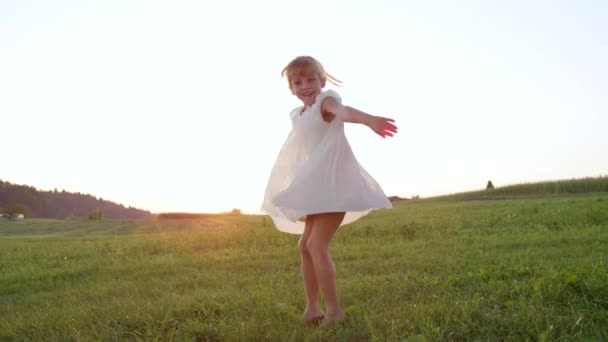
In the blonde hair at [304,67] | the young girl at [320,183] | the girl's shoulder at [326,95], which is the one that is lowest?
the young girl at [320,183]

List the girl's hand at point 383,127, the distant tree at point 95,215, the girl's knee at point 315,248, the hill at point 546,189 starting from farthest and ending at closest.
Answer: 1. the hill at point 546,189
2. the distant tree at point 95,215
3. the girl's knee at point 315,248
4. the girl's hand at point 383,127

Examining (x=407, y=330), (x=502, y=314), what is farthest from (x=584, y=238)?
(x=407, y=330)

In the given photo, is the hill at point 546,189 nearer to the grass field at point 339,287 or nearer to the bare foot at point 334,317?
the grass field at point 339,287

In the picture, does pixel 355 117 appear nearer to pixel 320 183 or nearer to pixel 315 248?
pixel 320 183

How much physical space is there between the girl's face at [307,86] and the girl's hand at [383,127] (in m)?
0.78

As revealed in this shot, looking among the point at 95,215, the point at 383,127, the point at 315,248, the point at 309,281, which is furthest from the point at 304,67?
the point at 95,215

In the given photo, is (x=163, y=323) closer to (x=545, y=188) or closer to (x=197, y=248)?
(x=197, y=248)

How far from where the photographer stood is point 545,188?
29984 mm

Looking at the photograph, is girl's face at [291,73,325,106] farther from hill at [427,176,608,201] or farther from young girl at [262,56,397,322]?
hill at [427,176,608,201]

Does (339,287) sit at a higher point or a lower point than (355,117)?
lower

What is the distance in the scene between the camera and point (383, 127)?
337 cm

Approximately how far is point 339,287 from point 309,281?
1.35 metres

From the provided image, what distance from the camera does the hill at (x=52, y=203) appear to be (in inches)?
1215

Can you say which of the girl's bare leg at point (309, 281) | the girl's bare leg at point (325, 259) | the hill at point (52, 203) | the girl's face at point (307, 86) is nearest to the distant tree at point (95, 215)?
the hill at point (52, 203)
